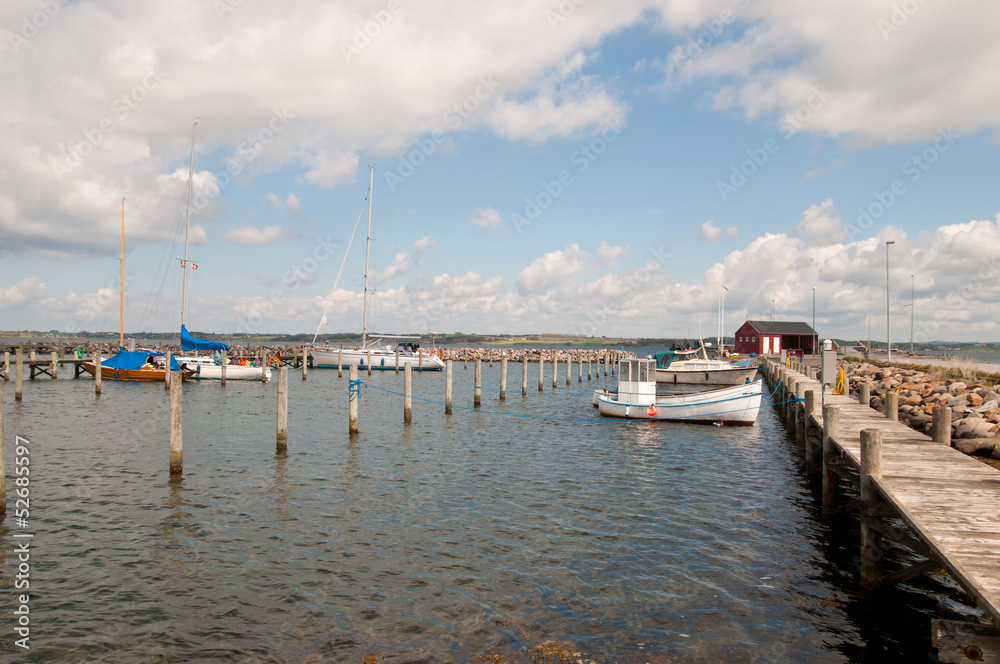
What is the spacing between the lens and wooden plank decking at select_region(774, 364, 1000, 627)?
6137 millimetres

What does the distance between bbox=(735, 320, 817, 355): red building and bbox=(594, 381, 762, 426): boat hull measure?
5835cm

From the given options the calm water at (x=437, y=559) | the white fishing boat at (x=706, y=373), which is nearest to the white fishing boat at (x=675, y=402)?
the calm water at (x=437, y=559)

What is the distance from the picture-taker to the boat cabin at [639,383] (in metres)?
27.9

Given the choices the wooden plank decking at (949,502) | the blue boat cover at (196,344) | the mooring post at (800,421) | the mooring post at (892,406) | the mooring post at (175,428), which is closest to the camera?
the wooden plank decking at (949,502)

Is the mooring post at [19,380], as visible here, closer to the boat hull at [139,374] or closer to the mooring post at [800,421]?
the boat hull at [139,374]

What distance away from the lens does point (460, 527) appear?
12234mm

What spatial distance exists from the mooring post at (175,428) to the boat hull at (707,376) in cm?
4069

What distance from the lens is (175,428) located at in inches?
605

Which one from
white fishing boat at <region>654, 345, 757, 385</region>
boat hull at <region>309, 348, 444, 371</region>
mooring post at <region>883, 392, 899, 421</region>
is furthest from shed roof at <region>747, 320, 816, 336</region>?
mooring post at <region>883, 392, 899, 421</region>

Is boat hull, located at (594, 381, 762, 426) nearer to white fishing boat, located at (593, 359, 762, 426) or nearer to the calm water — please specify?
white fishing boat, located at (593, 359, 762, 426)

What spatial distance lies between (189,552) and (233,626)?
128 inches

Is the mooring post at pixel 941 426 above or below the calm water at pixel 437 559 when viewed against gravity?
above

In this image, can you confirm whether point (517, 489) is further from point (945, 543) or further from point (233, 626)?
point (945, 543)

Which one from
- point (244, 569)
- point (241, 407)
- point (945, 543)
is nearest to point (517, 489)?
point (244, 569)
